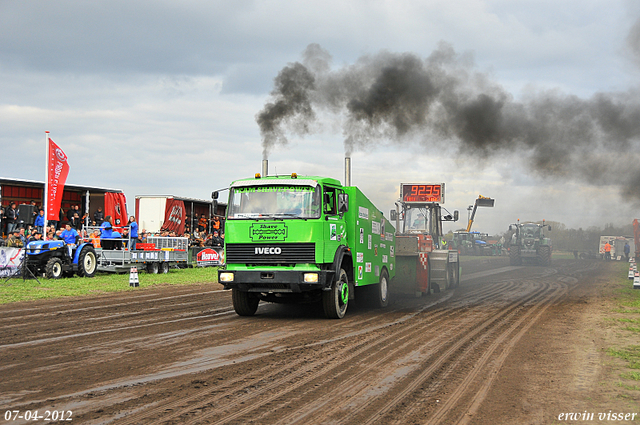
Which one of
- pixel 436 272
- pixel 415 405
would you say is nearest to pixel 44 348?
pixel 415 405

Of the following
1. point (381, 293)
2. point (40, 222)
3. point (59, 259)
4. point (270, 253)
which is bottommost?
point (381, 293)

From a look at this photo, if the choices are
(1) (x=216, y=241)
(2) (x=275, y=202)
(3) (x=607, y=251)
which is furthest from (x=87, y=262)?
(3) (x=607, y=251)

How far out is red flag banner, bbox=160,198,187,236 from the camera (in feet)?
91.5

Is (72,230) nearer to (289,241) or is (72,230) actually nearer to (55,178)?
(55,178)

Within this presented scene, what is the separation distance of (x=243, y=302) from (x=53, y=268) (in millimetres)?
9588

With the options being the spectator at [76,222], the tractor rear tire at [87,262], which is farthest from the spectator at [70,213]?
the tractor rear tire at [87,262]

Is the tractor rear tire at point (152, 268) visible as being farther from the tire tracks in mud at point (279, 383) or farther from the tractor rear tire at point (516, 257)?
the tractor rear tire at point (516, 257)

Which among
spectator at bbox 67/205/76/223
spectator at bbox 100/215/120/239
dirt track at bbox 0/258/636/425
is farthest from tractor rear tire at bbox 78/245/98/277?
dirt track at bbox 0/258/636/425

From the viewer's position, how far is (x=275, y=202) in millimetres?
10625

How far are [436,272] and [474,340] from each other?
354 inches

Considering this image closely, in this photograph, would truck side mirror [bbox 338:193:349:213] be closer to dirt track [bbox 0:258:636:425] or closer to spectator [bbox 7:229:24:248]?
dirt track [bbox 0:258:636:425]

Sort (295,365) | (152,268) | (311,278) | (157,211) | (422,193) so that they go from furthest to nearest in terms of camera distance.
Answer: (157,211), (152,268), (422,193), (311,278), (295,365)

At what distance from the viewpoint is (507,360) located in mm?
7363

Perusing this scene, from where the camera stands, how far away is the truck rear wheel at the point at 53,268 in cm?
1803
